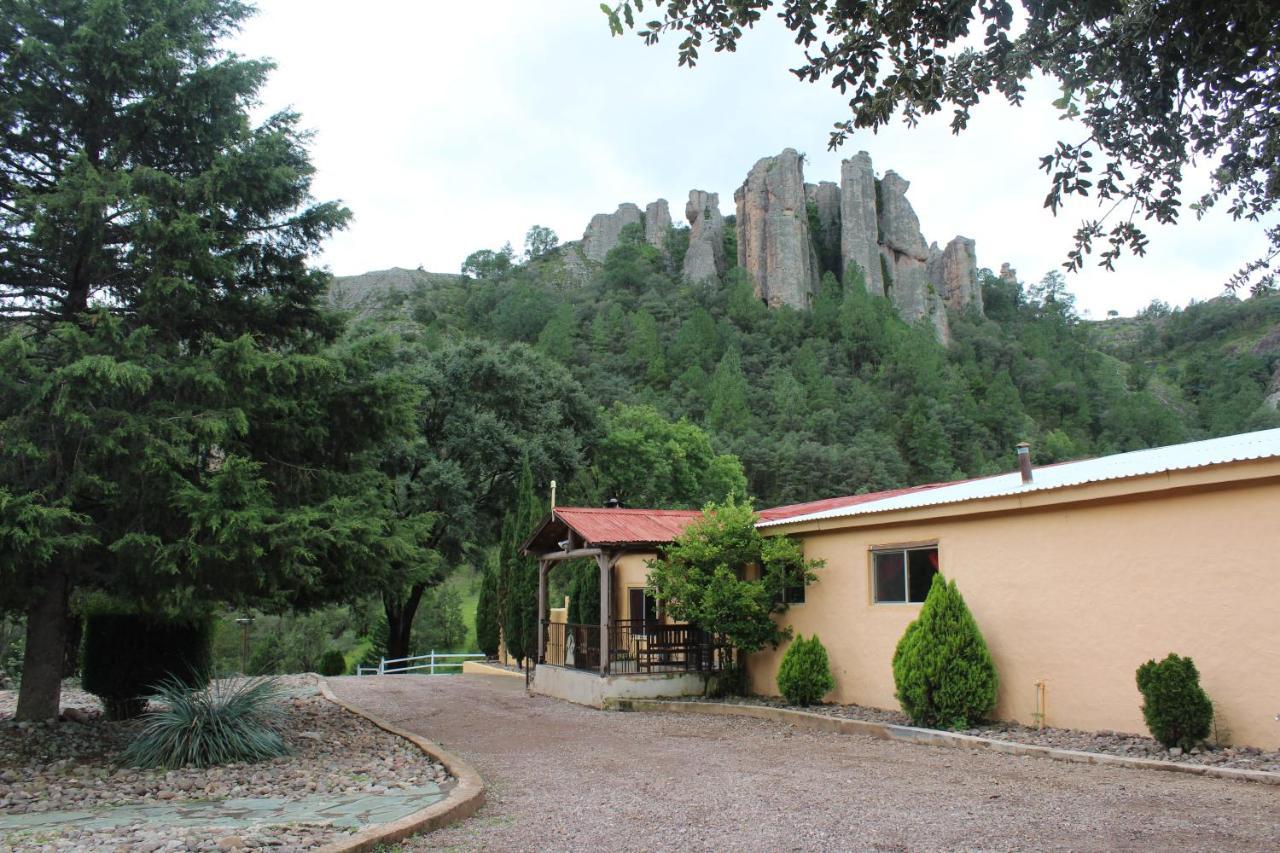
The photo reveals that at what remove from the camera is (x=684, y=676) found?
1413 centimetres

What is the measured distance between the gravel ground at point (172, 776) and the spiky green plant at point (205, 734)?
19cm

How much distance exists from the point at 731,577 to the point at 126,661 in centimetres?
771

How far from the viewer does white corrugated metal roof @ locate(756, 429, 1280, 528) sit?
833 cm

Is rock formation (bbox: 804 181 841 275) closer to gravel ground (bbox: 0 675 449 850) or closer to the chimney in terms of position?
the chimney

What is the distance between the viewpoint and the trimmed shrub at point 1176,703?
301 inches

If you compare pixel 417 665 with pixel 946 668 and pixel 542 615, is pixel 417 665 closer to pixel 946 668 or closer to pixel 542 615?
pixel 542 615

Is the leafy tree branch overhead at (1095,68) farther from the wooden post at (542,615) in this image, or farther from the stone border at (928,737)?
the wooden post at (542,615)

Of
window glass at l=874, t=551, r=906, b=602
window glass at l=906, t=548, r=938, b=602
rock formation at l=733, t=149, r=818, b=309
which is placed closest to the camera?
window glass at l=906, t=548, r=938, b=602

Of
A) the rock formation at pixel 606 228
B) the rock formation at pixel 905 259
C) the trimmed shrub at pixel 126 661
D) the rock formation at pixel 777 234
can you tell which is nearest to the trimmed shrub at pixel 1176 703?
the trimmed shrub at pixel 126 661

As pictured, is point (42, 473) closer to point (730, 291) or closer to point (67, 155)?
point (67, 155)

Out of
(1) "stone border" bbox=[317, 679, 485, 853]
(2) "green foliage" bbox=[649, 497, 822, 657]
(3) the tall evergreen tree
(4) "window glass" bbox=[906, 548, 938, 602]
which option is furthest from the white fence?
(1) "stone border" bbox=[317, 679, 485, 853]

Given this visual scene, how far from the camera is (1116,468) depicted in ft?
31.8

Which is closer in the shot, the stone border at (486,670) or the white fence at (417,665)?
the stone border at (486,670)

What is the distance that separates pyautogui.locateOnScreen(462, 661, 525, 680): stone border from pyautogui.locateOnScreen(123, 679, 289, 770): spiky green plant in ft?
38.4
